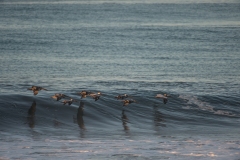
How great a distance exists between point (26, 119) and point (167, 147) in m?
8.12

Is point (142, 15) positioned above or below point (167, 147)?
above

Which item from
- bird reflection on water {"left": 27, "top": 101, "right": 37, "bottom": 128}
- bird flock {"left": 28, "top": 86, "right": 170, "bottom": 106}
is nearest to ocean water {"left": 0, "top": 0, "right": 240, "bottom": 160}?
bird reflection on water {"left": 27, "top": 101, "right": 37, "bottom": 128}

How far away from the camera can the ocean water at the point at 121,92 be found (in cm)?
2225

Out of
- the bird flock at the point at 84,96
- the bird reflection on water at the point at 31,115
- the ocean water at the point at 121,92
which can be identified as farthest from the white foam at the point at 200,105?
the bird reflection on water at the point at 31,115

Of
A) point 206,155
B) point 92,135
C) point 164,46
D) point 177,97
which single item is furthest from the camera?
point 164,46

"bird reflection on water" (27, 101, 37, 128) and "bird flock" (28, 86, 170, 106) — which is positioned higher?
"bird flock" (28, 86, 170, 106)

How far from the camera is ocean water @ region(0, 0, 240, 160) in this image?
22.2 m

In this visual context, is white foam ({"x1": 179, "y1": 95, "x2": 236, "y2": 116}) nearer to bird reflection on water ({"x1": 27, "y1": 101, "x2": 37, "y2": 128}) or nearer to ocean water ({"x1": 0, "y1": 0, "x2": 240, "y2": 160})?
ocean water ({"x1": 0, "y1": 0, "x2": 240, "y2": 160})

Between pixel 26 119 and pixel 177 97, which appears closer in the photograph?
pixel 26 119

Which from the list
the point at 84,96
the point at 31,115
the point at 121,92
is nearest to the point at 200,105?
the point at 121,92

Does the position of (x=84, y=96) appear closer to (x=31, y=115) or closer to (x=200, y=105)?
(x=31, y=115)

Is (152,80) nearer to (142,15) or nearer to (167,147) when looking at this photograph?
(167,147)

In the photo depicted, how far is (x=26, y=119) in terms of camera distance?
2717 centimetres

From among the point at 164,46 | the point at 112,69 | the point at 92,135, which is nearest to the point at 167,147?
the point at 92,135
